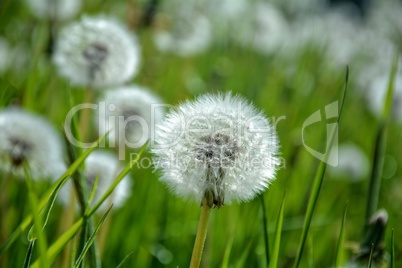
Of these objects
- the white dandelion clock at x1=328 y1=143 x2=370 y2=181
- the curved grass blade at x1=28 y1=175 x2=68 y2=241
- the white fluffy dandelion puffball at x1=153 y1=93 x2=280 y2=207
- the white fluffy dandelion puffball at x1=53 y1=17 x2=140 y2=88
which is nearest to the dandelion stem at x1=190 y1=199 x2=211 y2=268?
the white fluffy dandelion puffball at x1=153 y1=93 x2=280 y2=207

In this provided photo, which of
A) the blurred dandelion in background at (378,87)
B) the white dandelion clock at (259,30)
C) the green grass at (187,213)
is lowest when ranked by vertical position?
the green grass at (187,213)

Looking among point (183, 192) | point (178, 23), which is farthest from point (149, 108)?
point (178, 23)

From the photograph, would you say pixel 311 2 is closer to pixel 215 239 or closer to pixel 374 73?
pixel 374 73

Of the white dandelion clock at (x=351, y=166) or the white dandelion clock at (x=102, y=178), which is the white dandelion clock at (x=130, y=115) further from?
the white dandelion clock at (x=351, y=166)

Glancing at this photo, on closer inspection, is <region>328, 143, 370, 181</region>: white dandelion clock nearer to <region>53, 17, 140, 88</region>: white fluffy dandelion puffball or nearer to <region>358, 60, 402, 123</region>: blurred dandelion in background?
<region>358, 60, 402, 123</region>: blurred dandelion in background

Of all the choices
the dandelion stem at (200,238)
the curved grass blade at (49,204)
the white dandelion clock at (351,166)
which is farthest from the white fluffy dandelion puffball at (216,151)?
the white dandelion clock at (351,166)

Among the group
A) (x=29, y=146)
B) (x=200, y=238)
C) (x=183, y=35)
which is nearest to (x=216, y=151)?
(x=200, y=238)
